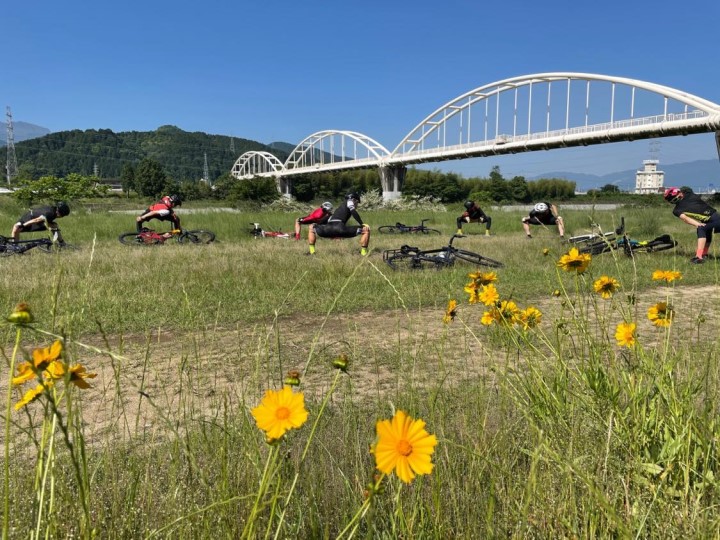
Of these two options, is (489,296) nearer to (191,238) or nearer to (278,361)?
(278,361)

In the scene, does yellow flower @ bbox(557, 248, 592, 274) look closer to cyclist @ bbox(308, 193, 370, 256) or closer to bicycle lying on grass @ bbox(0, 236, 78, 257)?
cyclist @ bbox(308, 193, 370, 256)

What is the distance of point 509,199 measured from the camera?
7981 centimetres

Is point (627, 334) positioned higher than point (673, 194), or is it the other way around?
point (673, 194)

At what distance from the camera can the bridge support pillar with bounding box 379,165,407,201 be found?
240 feet

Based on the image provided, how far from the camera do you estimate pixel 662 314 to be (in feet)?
6.59

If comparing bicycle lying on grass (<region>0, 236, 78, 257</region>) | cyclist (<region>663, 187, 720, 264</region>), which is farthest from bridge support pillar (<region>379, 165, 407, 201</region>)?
bicycle lying on grass (<region>0, 236, 78, 257</region>)

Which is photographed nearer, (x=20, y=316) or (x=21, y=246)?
(x=20, y=316)

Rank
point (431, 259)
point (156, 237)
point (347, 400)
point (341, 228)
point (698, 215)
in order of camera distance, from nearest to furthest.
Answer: point (347, 400) → point (431, 259) → point (698, 215) → point (341, 228) → point (156, 237)

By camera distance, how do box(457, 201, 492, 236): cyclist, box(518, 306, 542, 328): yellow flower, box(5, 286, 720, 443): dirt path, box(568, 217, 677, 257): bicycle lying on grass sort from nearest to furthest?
box(518, 306, 542, 328): yellow flower < box(5, 286, 720, 443): dirt path < box(568, 217, 677, 257): bicycle lying on grass < box(457, 201, 492, 236): cyclist

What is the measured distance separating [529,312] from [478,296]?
253 mm

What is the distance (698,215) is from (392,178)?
2580 inches

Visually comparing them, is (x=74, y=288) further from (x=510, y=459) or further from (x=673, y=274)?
(x=673, y=274)

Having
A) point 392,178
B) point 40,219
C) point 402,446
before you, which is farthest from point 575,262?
point 392,178

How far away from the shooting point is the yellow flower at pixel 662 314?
194 cm
